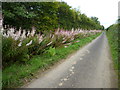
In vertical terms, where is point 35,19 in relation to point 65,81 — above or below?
above

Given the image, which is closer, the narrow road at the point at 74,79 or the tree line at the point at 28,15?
the narrow road at the point at 74,79

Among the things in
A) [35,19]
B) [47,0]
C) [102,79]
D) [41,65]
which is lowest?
[102,79]

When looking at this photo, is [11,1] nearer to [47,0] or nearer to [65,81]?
[47,0]

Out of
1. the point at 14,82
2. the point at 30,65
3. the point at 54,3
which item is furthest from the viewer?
the point at 54,3

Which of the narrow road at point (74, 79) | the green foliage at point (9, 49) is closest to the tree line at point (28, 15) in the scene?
the green foliage at point (9, 49)

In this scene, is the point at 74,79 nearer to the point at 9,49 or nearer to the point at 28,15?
the point at 9,49

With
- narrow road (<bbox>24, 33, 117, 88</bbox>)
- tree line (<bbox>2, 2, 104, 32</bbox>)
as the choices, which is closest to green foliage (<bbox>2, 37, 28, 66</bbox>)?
narrow road (<bbox>24, 33, 117, 88</bbox>)

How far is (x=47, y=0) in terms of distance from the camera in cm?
709

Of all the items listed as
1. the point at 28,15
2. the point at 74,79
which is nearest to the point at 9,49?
the point at 74,79

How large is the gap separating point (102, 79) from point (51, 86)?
1.79 meters

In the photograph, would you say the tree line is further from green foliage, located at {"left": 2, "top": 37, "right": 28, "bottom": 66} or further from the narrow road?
the narrow road

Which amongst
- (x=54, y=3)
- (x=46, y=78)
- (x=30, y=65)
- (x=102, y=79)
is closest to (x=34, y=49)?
(x=30, y=65)

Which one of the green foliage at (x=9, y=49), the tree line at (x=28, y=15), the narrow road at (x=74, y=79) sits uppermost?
the tree line at (x=28, y=15)

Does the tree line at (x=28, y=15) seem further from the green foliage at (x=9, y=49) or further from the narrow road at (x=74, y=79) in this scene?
the narrow road at (x=74, y=79)
